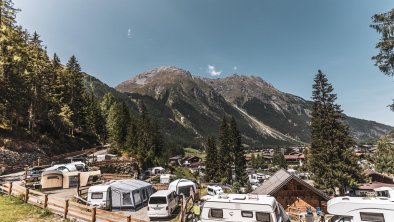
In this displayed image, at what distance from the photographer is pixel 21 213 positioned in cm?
1848

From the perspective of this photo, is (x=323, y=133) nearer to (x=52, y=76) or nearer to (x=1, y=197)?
(x=1, y=197)

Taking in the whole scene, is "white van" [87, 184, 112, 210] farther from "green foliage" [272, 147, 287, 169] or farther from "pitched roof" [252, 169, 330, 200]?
"green foliage" [272, 147, 287, 169]

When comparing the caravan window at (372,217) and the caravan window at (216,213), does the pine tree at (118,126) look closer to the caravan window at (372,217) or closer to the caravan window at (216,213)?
the caravan window at (216,213)

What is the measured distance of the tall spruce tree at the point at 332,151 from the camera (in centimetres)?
4019

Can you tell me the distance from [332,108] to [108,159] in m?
42.6

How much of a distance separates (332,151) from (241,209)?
31.1 metres

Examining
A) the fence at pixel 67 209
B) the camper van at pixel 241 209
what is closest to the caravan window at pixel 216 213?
the camper van at pixel 241 209

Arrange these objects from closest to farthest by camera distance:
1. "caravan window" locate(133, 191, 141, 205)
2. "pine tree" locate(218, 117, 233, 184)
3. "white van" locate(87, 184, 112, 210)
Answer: "white van" locate(87, 184, 112, 210) → "caravan window" locate(133, 191, 141, 205) → "pine tree" locate(218, 117, 233, 184)

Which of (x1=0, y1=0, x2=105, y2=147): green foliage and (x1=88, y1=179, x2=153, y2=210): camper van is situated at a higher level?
(x1=0, y1=0, x2=105, y2=147): green foliage

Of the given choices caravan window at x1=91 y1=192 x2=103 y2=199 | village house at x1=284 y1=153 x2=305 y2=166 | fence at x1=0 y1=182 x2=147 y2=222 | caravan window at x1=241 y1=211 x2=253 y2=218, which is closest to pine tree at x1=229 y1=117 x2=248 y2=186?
caravan window at x1=91 y1=192 x2=103 y2=199

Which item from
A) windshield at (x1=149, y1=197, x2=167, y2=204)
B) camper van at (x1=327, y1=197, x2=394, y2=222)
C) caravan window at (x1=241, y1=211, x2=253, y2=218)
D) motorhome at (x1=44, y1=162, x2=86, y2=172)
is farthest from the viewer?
motorhome at (x1=44, y1=162, x2=86, y2=172)

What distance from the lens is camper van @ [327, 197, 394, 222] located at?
1641 centimetres

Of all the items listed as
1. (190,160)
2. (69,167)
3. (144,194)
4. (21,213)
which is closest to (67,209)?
(21,213)

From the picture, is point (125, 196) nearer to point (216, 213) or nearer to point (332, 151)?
point (216, 213)
